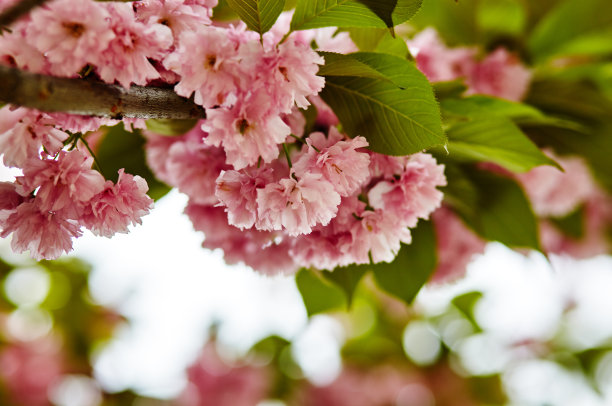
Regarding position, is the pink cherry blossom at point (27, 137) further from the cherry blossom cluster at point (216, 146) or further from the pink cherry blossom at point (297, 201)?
the pink cherry blossom at point (297, 201)

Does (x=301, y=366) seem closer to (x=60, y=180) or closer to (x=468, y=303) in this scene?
(x=468, y=303)

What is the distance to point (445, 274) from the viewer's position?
119 centimetres

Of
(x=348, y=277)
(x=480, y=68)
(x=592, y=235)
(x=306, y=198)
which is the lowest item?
(x=592, y=235)

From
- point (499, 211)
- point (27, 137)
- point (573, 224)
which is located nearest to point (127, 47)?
point (27, 137)

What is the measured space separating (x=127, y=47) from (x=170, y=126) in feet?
0.88

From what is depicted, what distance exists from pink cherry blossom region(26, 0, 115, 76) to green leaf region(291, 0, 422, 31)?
22 centimetres

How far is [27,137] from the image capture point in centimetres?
54

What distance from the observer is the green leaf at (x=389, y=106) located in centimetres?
61

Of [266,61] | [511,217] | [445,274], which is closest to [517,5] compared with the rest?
[511,217]

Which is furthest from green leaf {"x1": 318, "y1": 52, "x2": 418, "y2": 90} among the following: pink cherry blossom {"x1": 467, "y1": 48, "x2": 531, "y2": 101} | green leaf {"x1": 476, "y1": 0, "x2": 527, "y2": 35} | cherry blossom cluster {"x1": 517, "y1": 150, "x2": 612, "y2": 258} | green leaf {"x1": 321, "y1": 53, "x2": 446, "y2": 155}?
green leaf {"x1": 476, "y1": 0, "x2": 527, "y2": 35}

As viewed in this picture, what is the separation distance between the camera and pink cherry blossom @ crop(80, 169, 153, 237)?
59cm

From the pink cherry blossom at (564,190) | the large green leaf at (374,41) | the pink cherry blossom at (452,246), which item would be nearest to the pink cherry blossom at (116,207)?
the large green leaf at (374,41)

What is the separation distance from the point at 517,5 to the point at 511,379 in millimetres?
1790

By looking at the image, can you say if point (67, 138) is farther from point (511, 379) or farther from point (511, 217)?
point (511, 379)
